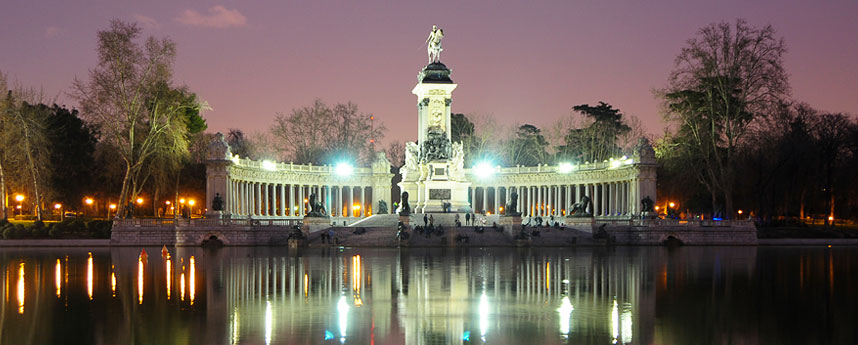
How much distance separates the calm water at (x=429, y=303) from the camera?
18438 millimetres

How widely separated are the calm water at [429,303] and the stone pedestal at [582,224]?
24.1 m

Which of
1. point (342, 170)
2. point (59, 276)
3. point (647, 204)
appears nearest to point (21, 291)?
point (59, 276)

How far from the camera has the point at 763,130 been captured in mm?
78688

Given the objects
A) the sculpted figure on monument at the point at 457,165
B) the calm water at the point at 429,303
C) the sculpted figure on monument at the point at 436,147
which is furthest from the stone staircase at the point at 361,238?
the calm water at the point at 429,303

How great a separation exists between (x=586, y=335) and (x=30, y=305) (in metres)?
15.1

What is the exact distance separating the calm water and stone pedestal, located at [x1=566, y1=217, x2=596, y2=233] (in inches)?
951

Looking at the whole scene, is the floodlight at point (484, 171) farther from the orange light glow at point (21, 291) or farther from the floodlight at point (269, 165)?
the orange light glow at point (21, 291)

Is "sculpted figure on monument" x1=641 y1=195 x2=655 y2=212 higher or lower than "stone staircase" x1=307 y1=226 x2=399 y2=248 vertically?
higher

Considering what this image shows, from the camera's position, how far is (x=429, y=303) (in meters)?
23.5

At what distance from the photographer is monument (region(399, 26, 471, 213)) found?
77688mm

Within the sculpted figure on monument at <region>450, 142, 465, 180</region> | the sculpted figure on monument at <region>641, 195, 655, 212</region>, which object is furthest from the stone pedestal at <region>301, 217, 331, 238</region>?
the sculpted figure on monument at <region>641, 195, 655, 212</region>

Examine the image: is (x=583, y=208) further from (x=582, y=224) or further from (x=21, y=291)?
(x=21, y=291)

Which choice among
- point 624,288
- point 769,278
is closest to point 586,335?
point 624,288

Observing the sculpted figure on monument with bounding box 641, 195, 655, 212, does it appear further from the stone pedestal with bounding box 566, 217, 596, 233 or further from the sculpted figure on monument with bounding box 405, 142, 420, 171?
the sculpted figure on monument with bounding box 405, 142, 420, 171
